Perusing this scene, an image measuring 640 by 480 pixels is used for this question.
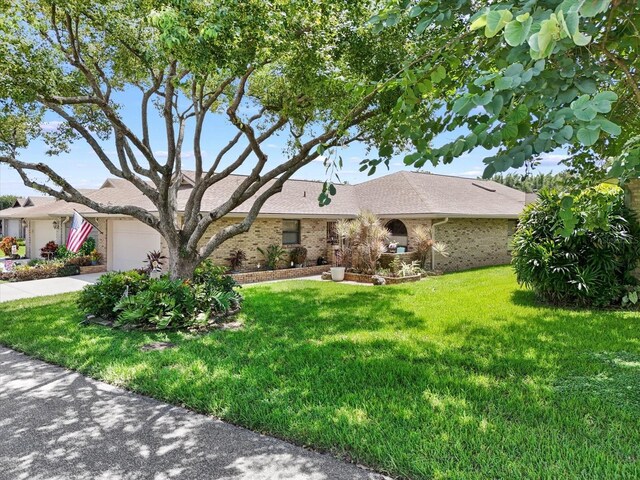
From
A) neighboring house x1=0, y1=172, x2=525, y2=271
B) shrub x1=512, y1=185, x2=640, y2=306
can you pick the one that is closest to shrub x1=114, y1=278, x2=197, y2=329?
neighboring house x1=0, y1=172, x2=525, y2=271

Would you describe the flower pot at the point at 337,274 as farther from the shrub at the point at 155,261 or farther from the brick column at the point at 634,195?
the brick column at the point at 634,195

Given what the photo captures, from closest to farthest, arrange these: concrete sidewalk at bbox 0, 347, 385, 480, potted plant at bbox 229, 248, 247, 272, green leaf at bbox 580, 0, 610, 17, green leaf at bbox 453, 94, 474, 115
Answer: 1. green leaf at bbox 580, 0, 610, 17
2. green leaf at bbox 453, 94, 474, 115
3. concrete sidewalk at bbox 0, 347, 385, 480
4. potted plant at bbox 229, 248, 247, 272

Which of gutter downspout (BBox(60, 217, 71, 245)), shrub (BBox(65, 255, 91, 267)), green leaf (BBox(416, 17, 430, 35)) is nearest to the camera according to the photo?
green leaf (BBox(416, 17, 430, 35))

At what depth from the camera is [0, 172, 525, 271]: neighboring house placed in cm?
1731

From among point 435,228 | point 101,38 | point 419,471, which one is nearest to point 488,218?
point 435,228

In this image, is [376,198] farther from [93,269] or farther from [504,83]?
[504,83]

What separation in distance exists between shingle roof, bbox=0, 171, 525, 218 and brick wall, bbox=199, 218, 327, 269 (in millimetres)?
736

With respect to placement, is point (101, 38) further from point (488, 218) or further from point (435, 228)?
point (488, 218)

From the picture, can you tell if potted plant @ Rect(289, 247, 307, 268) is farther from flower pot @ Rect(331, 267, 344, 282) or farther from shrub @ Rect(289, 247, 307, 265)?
flower pot @ Rect(331, 267, 344, 282)

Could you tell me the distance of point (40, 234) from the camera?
1000 inches

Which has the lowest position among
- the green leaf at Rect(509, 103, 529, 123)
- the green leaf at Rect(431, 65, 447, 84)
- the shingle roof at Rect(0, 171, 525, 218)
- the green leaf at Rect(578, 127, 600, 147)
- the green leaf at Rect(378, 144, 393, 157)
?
the green leaf at Rect(578, 127, 600, 147)

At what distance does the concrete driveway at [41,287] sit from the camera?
43.2ft

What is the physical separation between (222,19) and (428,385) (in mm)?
5578

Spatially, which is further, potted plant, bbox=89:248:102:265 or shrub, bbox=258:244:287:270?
potted plant, bbox=89:248:102:265
